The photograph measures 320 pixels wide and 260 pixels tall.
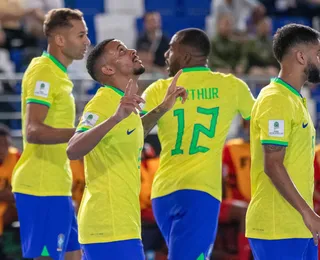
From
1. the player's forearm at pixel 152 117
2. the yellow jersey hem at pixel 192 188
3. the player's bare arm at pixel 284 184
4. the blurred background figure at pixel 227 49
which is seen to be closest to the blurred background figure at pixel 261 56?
the blurred background figure at pixel 227 49

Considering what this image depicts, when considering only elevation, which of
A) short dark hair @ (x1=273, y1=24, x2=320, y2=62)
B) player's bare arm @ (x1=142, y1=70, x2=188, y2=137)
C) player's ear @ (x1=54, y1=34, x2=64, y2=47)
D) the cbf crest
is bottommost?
the cbf crest

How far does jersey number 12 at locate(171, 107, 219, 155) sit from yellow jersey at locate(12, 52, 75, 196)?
0.72 meters

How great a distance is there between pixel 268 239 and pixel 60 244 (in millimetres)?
1682

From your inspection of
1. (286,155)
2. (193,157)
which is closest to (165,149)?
(193,157)

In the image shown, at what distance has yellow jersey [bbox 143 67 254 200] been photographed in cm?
604

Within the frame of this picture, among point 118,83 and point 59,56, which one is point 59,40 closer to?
point 59,56

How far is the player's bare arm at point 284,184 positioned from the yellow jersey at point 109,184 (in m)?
0.74

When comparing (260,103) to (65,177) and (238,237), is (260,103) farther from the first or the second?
(238,237)

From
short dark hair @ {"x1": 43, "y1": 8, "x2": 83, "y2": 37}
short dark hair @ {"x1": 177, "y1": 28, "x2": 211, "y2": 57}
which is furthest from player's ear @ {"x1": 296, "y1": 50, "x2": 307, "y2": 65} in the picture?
short dark hair @ {"x1": 43, "y1": 8, "x2": 83, "y2": 37}

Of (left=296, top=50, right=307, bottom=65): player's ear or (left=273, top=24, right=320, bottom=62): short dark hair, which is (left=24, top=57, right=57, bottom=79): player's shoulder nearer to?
(left=273, top=24, right=320, bottom=62): short dark hair

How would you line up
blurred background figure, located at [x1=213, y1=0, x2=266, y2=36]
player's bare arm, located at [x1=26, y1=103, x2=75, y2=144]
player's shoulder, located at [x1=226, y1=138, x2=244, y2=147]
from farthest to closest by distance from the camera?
blurred background figure, located at [x1=213, y1=0, x2=266, y2=36]
player's shoulder, located at [x1=226, y1=138, x2=244, y2=147]
player's bare arm, located at [x1=26, y1=103, x2=75, y2=144]

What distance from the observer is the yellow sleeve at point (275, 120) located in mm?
4926

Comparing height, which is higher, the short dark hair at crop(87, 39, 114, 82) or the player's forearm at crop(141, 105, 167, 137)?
the short dark hair at crop(87, 39, 114, 82)

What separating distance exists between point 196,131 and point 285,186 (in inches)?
49.1
